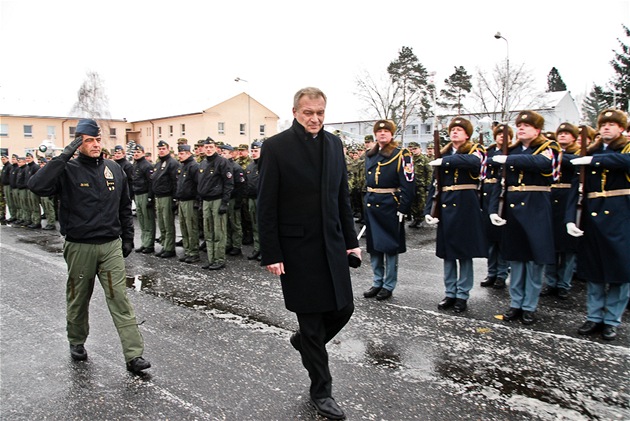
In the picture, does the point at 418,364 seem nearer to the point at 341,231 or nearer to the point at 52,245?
the point at 341,231

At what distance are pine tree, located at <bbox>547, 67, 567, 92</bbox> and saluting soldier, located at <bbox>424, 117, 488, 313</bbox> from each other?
3072 inches

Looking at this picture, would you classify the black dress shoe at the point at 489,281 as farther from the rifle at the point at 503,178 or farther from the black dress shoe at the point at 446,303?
the rifle at the point at 503,178

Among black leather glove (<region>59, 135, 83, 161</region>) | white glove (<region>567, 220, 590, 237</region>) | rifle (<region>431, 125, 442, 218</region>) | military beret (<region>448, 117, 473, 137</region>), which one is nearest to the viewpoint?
black leather glove (<region>59, 135, 83, 161</region>)

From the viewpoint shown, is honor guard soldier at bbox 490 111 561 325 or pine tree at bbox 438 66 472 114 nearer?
honor guard soldier at bbox 490 111 561 325

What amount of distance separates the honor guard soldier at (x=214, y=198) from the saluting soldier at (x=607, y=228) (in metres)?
5.66

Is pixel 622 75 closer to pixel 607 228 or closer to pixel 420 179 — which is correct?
pixel 420 179

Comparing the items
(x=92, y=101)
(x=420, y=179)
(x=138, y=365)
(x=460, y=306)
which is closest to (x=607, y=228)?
(x=460, y=306)

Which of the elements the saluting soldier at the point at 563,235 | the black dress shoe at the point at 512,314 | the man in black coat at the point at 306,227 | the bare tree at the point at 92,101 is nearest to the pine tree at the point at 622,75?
the saluting soldier at the point at 563,235

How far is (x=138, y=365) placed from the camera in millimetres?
4074

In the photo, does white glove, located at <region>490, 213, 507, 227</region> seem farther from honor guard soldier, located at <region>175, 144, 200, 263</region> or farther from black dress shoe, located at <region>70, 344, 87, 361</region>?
honor guard soldier, located at <region>175, 144, 200, 263</region>

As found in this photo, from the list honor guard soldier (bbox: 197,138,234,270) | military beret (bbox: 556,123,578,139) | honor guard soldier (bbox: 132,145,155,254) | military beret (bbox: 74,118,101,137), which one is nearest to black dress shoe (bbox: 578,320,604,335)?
military beret (bbox: 556,123,578,139)

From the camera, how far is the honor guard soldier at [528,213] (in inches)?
209

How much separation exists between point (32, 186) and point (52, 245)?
7.96 meters

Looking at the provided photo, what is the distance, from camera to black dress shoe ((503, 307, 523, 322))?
5.42 m
